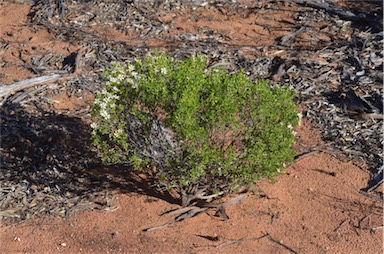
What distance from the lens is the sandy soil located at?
7.19 meters

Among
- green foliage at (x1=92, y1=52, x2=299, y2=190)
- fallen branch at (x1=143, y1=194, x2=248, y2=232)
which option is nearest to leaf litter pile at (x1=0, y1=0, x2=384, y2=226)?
fallen branch at (x1=143, y1=194, x2=248, y2=232)

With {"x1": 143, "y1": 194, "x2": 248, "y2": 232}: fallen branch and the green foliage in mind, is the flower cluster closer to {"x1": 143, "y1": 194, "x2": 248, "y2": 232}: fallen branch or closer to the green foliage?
the green foliage

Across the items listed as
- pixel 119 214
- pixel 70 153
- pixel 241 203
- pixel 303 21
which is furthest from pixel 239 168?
pixel 303 21

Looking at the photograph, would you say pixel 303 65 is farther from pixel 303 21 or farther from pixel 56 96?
pixel 56 96

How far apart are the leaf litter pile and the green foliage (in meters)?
1.12

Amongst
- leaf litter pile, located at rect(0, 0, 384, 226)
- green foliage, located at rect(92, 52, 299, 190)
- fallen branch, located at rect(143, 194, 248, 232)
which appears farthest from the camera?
leaf litter pile, located at rect(0, 0, 384, 226)

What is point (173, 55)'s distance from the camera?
1087cm

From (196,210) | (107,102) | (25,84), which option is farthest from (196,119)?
(25,84)

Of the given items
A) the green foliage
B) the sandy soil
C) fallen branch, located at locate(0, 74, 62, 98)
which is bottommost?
the sandy soil

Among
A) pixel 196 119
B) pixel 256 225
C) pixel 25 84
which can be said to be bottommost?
pixel 256 225

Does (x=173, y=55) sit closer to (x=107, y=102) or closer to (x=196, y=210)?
(x=196, y=210)

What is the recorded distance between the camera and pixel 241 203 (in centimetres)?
781

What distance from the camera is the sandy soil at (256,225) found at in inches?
283

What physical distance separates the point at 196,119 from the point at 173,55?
172 inches
